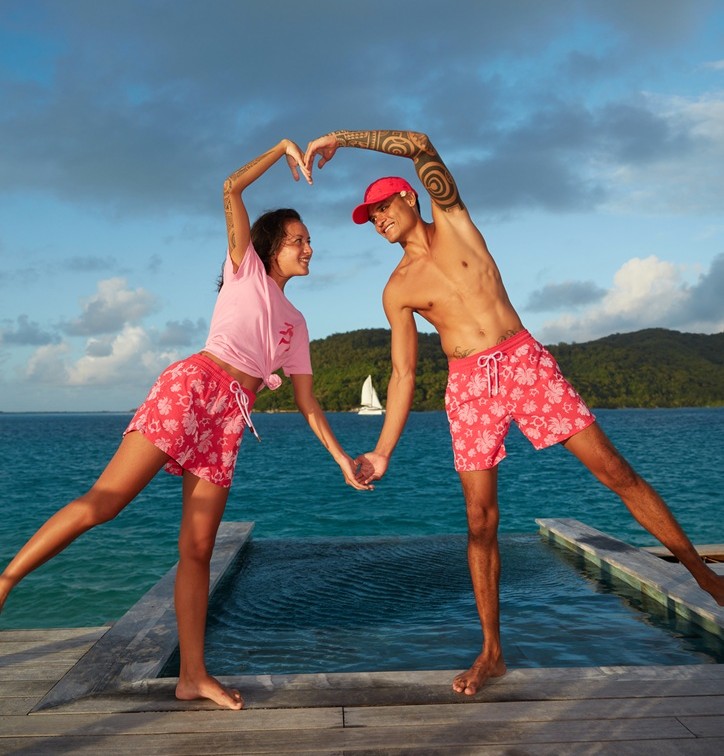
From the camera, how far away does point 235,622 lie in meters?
5.20

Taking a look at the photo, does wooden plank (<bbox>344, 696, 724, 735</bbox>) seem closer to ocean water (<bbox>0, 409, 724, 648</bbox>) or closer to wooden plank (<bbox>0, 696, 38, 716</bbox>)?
wooden plank (<bbox>0, 696, 38, 716</bbox>)

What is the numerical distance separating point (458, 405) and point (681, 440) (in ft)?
188

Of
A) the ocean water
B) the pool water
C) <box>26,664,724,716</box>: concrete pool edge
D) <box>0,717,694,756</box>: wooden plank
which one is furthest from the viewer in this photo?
the ocean water

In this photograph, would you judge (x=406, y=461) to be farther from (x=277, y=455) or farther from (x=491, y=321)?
(x=491, y=321)

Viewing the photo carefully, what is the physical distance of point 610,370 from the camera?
383 feet

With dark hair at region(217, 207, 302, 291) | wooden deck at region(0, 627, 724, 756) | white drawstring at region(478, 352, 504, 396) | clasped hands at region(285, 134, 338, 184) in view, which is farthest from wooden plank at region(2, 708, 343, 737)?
clasped hands at region(285, 134, 338, 184)

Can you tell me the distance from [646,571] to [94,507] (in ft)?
13.9

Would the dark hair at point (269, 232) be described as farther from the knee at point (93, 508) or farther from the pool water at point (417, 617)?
the pool water at point (417, 617)

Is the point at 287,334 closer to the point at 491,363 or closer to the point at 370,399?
the point at 491,363

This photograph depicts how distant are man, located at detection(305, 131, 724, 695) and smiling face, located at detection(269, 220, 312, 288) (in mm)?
316

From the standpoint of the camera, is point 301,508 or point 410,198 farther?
point 301,508

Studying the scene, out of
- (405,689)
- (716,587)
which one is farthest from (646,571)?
(405,689)

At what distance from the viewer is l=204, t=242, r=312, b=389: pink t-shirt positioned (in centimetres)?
329

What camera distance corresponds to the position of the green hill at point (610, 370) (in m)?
113
